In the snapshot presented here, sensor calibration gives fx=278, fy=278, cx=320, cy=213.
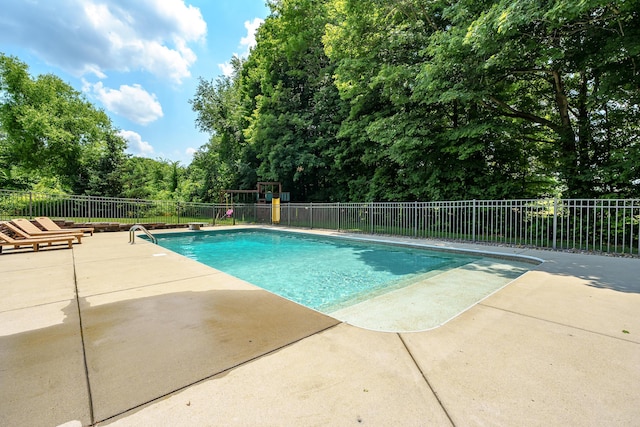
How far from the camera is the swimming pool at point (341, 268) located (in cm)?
422

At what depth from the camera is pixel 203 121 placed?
89.0 feet

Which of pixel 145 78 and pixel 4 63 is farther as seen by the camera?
pixel 4 63

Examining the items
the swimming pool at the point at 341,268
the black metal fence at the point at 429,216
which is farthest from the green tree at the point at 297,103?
the swimming pool at the point at 341,268

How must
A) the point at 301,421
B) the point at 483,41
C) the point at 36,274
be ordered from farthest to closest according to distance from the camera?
the point at 483,41
the point at 36,274
the point at 301,421

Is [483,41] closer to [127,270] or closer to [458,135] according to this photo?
[458,135]

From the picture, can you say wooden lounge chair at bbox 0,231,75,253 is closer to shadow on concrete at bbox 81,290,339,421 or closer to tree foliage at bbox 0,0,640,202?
shadow on concrete at bbox 81,290,339,421

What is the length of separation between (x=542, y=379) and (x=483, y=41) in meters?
7.98

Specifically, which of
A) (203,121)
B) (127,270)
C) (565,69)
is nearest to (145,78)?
(203,121)

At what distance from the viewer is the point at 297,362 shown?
202cm

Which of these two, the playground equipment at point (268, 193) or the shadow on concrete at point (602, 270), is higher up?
the playground equipment at point (268, 193)

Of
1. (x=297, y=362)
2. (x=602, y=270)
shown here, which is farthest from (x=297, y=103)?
(x=297, y=362)

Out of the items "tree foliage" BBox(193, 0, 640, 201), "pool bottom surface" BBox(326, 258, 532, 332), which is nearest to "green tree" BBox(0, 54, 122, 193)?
"tree foliage" BBox(193, 0, 640, 201)

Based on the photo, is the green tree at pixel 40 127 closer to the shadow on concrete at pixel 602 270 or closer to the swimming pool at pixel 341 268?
the swimming pool at pixel 341 268

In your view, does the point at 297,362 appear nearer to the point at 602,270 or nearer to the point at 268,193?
the point at 602,270
